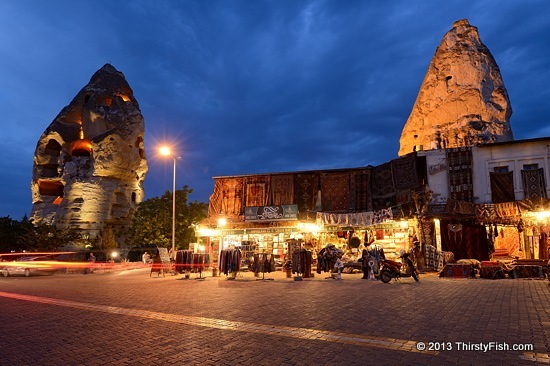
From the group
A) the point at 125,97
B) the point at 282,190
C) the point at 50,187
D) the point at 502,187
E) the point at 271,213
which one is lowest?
the point at 271,213

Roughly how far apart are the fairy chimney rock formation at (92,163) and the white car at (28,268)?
2245 cm

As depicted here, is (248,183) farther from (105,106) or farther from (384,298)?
(105,106)

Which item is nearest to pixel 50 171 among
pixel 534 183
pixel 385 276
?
pixel 385 276

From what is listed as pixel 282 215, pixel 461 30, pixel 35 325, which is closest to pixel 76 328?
pixel 35 325

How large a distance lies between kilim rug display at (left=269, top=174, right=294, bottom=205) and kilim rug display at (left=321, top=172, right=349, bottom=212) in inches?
97.6

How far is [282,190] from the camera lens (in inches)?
1105

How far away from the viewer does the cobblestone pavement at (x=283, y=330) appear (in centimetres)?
517

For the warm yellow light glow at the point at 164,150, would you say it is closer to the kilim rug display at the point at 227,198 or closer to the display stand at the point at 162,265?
the kilim rug display at the point at 227,198

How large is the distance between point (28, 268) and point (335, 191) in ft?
76.4

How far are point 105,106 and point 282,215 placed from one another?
39.5 meters

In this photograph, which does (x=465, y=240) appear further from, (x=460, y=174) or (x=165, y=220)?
(x=165, y=220)

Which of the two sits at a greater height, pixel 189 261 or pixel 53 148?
pixel 53 148

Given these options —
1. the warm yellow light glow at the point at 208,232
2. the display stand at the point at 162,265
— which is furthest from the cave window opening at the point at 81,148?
the display stand at the point at 162,265

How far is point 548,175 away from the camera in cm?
2198
